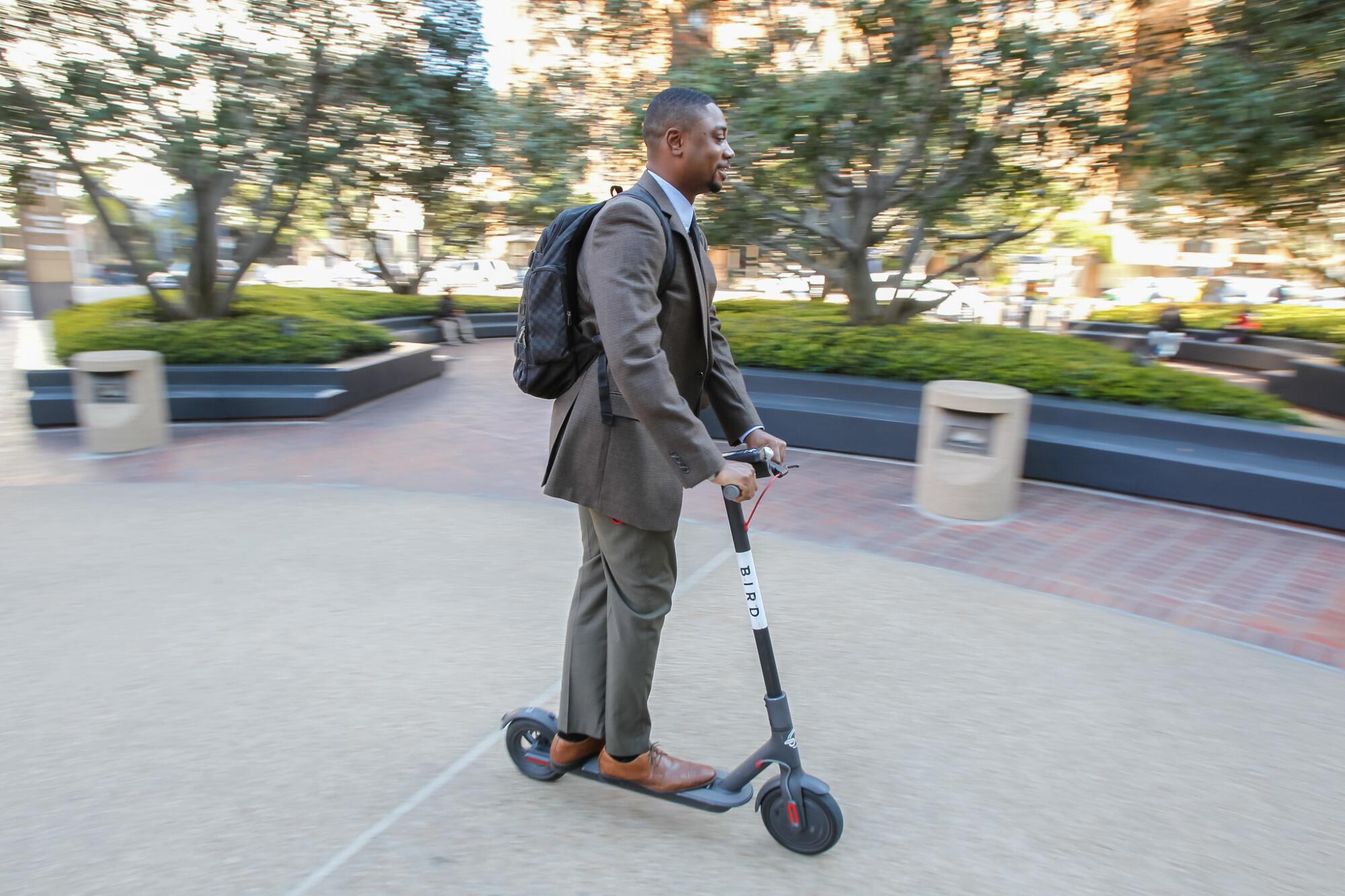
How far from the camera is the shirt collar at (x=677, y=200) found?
252 centimetres

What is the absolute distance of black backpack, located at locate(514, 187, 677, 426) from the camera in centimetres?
248

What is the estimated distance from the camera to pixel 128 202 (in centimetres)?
1148

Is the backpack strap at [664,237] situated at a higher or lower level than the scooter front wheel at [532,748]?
higher

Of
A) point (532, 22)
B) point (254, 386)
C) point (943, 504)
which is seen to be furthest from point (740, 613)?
point (532, 22)

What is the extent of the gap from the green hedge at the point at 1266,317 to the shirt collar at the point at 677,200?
15.7 metres

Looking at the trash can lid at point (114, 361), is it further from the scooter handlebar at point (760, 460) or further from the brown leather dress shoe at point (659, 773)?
the scooter handlebar at point (760, 460)

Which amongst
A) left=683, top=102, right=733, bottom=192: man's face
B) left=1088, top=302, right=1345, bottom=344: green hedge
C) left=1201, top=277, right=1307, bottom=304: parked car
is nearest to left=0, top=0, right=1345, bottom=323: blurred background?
left=1088, top=302, right=1345, bottom=344: green hedge

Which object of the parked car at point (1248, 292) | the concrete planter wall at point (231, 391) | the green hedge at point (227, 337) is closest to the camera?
the concrete planter wall at point (231, 391)

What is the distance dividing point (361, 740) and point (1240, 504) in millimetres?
5796

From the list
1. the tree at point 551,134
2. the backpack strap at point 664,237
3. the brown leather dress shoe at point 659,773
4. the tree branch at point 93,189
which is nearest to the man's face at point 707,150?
the backpack strap at point 664,237

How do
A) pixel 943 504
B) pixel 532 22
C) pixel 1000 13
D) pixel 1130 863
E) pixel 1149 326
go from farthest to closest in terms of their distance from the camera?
pixel 1149 326 → pixel 532 22 → pixel 1000 13 → pixel 943 504 → pixel 1130 863

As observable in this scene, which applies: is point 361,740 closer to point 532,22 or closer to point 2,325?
point 532,22

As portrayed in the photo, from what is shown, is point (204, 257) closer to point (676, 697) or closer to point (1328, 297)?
point (676, 697)

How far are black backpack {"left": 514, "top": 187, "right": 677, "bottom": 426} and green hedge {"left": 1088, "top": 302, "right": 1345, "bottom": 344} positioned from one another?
1592 centimetres
